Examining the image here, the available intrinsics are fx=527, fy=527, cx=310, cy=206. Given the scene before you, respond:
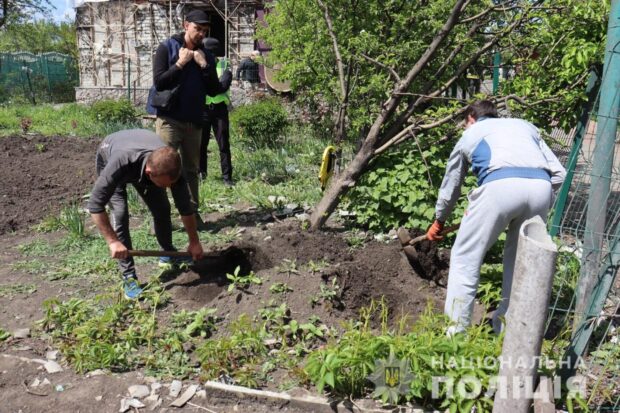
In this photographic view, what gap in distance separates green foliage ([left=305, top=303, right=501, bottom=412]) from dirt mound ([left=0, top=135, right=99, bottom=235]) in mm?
4470

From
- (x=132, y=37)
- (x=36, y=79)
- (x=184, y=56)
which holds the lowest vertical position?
(x=184, y=56)

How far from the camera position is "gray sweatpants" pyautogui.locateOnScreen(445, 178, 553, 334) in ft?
9.76

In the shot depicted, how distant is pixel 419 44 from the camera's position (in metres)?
5.50

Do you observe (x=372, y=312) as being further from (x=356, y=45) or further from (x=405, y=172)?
Answer: (x=356, y=45)

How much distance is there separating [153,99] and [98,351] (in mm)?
2582

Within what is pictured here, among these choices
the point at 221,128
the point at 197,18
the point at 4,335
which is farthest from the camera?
the point at 221,128

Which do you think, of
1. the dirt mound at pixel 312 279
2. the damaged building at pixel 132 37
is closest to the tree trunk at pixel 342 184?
the dirt mound at pixel 312 279

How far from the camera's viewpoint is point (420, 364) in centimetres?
264

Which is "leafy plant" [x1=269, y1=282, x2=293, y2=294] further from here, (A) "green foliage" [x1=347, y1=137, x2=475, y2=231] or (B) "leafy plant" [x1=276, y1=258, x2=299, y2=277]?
(A) "green foliage" [x1=347, y1=137, x2=475, y2=231]

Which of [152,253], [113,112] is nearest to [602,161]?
[152,253]

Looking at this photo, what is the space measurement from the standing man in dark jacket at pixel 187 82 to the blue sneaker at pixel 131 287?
5.06 feet

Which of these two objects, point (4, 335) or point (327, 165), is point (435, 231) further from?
point (4, 335)

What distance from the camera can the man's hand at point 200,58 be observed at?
4.90 metres

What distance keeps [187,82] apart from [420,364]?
351 cm
